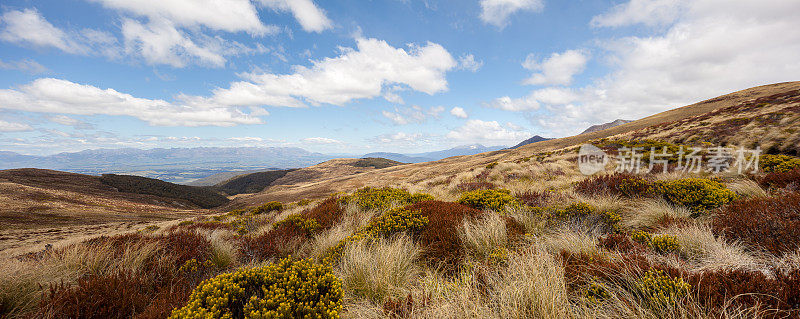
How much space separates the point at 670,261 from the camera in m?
3.34

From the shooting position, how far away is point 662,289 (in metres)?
2.61

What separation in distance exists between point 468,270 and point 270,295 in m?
2.77

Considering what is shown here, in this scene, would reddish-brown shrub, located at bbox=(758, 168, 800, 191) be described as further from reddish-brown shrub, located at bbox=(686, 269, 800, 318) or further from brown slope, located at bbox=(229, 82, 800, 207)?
brown slope, located at bbox=(229, 82, 800, 207)

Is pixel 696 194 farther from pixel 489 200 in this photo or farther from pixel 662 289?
pixel 662 289

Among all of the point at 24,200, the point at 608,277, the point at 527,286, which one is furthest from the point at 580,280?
the point at 24,200

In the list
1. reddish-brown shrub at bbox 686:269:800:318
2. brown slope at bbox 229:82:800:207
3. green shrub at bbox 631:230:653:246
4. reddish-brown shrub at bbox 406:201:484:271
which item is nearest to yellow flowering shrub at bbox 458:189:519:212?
reddish-brown shrub at bbox 406:201:484:271

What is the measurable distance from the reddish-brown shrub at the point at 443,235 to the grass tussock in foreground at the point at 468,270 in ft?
0.09

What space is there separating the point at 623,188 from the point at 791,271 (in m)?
6.51

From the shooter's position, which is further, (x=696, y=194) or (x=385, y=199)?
(x=385, y=199)

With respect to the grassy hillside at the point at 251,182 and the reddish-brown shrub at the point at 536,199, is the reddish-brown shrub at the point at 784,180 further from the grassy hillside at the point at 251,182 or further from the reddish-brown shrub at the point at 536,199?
the grassy hillside at the point at 251,182

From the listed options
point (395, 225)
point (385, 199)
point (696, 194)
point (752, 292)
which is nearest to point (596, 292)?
point (752, 292)

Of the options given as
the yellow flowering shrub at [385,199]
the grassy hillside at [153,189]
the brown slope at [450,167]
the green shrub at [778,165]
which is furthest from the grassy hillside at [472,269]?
the grassy hillside at [153,189]

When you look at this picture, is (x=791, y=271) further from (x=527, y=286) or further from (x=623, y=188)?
(x=623, y=188)

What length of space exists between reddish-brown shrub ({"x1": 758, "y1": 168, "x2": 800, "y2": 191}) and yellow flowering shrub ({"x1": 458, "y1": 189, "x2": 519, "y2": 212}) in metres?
6.68
